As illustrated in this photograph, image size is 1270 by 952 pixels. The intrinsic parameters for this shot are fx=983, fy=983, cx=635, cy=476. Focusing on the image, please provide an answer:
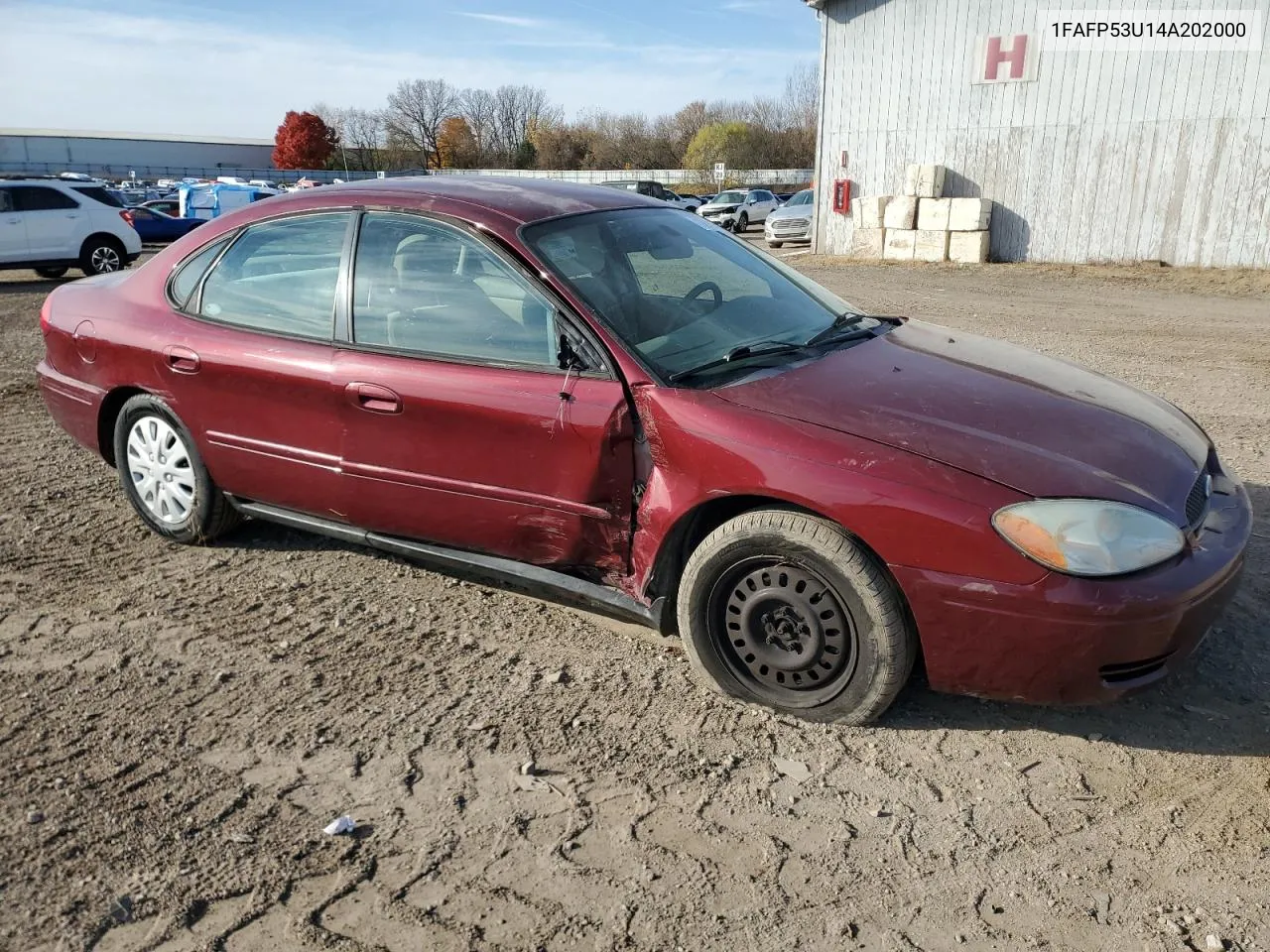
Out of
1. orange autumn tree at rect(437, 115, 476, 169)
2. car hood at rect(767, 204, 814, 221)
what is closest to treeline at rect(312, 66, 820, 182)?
orange autumn tree at rect(437, 115, 476, 169)

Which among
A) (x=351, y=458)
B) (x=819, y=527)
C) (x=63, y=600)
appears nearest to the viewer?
(x=819, y=527)

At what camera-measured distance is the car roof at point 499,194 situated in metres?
3.79

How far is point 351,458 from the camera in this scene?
12.6ft

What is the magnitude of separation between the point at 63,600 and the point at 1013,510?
373 cm

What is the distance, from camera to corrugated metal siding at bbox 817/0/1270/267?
16.5 meters

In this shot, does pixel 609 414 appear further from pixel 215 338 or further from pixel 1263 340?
pixel 1263 340

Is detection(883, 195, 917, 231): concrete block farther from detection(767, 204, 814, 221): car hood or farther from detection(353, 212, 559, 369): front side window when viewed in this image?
detection(353, 212, 559, 369): front side window

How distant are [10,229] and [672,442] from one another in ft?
56.1

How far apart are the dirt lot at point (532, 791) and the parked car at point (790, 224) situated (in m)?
20.6

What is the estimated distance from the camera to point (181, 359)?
13.9 feet

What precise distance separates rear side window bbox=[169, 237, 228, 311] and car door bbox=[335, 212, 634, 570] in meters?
0.90

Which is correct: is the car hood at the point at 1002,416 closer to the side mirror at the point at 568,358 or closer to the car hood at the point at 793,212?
the side mirror at the point at 568,358

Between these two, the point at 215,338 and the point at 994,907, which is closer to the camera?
the point at 994,907

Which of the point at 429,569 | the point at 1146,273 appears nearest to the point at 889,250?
the point at 1146,273
